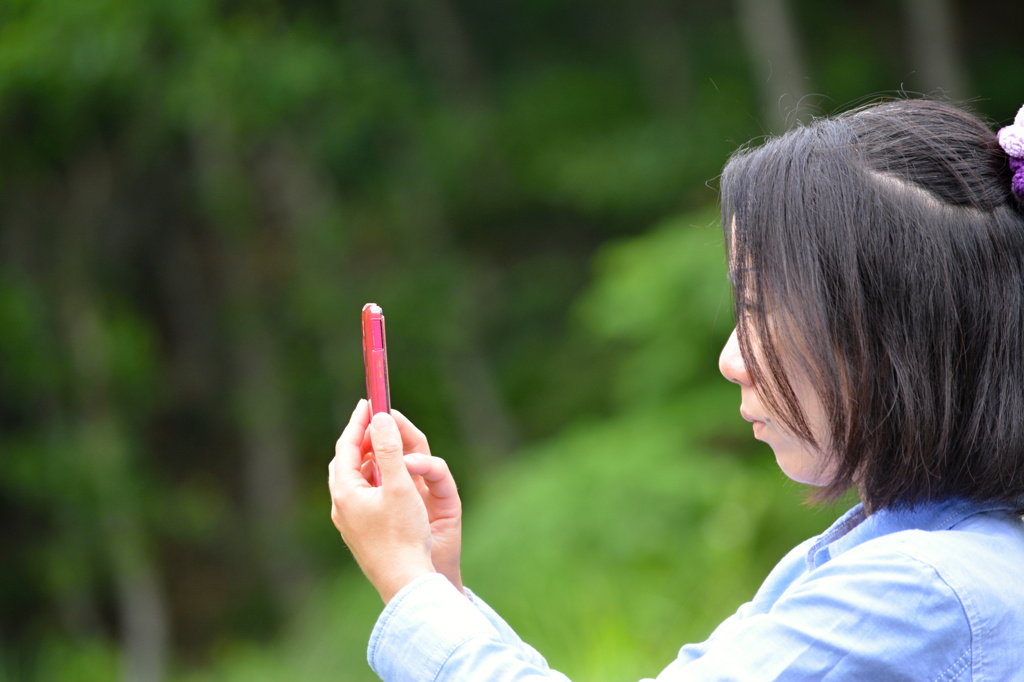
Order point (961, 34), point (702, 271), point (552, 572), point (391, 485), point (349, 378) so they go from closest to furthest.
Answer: point (391, 485) → point (552, 572) → point (702, 271) → point (961, 34) → point (349, 378)

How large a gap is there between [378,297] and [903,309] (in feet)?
20.5

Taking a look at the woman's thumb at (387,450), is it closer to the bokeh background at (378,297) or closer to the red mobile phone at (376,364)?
the red mobile phone at (376,364)

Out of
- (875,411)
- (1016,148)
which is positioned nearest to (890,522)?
(875,411)

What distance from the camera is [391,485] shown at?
0.97 metres

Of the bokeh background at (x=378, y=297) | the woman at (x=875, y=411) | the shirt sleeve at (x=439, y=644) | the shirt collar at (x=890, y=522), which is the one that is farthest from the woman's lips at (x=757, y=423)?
the bokeh background at (x=378, y=297)

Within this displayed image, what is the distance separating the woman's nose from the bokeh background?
2384mm

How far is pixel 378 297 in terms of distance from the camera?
6984 millimetres

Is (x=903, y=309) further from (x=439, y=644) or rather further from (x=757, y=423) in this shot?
(x=439, y=644)

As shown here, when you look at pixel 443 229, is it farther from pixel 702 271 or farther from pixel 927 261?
pixel 927 261

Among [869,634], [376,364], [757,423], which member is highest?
[376,364]

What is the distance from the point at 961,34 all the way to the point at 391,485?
6.20 metres

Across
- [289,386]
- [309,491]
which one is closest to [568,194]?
[289,386]

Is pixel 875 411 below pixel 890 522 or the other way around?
the other way around

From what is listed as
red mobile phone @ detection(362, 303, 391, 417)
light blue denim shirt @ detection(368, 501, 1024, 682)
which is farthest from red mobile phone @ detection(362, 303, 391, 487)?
light blue denim shirt @ detection(368, 501, 1024, 682)
